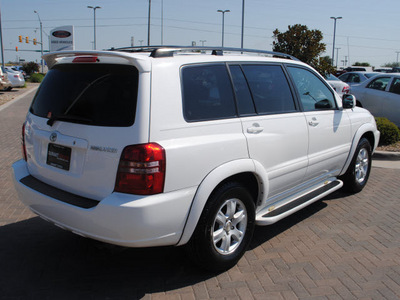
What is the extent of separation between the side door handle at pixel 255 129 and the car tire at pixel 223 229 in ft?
1.60

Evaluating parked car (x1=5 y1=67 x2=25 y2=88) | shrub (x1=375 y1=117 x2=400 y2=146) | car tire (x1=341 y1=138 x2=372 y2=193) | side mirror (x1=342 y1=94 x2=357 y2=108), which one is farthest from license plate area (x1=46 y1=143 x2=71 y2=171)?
parked car (x1=5 y1=67 x2=25 y2=88)

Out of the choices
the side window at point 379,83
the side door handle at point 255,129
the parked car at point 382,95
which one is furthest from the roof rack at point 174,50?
the side window at point 379,83

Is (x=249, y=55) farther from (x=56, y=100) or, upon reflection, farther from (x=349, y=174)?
(x=349, y=174)

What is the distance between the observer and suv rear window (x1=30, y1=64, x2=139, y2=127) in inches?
115

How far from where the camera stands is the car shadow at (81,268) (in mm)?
3225

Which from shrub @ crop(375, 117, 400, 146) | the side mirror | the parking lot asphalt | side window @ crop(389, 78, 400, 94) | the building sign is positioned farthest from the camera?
the building sign

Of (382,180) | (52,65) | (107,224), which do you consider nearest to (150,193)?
(107,224)

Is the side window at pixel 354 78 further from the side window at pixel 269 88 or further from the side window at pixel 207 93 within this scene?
the side window at pixel 207 93

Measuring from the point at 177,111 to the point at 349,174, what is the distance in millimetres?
3418

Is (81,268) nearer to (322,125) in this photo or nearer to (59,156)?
(59,156)

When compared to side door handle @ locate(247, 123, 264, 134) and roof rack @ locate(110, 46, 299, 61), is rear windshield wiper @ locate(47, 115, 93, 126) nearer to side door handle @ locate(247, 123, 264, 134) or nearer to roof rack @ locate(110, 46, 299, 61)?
roof rack @ locate(110, 46, 299, 61)

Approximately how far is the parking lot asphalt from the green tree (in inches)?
417

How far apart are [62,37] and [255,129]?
29754 mm

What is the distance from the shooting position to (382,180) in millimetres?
6590
